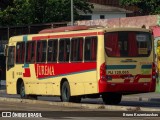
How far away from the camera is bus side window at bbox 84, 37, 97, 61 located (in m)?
29.2

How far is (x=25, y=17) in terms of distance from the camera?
70875 millimetres

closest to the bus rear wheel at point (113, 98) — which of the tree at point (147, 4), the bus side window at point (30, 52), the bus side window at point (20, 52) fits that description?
the bus side window at point (30, 52)

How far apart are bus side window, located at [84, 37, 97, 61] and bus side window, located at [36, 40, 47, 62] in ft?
10.9

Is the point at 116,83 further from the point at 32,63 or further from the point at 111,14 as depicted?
the point at 111,14

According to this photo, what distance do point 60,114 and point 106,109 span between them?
2617 millimetres

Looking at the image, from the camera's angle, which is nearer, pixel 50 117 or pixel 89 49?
pixel 50 117

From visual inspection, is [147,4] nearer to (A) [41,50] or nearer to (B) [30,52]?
(B) [30,52]

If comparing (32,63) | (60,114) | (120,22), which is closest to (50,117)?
(60,114)

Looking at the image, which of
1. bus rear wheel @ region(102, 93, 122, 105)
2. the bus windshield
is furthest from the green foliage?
the bus windshield

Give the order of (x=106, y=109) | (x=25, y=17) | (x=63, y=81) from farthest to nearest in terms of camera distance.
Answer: (x=25, y=17), (x=63, y=81), (x=106, y=109)

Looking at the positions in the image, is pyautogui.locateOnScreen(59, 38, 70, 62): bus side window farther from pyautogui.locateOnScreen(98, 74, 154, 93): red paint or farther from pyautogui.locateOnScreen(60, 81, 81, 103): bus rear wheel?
pyautogui.locateOnScreen(98, 74, 154, 93): red paint

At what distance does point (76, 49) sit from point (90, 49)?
3.45 ft

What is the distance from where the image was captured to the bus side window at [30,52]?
1321 inches

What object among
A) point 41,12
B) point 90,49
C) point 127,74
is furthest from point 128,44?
point 41,12
